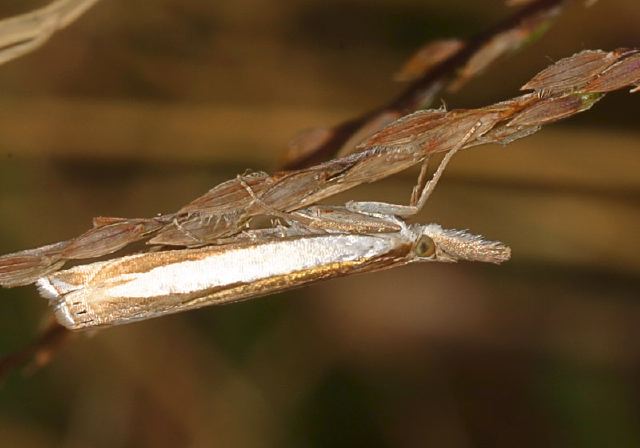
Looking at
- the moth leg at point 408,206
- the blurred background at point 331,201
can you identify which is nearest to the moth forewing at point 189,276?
the moth leg at point 408,206

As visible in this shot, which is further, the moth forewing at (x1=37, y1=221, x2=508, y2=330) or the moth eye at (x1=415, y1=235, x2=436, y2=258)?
the moth eye at (x1=415, y1=235, x2=436, y2=258)

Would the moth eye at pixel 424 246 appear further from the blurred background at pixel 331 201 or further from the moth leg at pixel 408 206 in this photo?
the blurred background at pixel 331 201

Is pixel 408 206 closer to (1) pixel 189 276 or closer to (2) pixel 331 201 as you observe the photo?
(1) pixel 189 276

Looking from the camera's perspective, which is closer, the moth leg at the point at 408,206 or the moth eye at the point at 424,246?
the moth leg at the point at 408,206

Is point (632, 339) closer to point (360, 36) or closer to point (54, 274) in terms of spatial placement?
point (360, 36)

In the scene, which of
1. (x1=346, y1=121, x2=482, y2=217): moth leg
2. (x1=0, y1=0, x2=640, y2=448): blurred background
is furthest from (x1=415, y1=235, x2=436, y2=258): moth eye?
(x1=0, y1=0, x2=640, y2=448): blurred background

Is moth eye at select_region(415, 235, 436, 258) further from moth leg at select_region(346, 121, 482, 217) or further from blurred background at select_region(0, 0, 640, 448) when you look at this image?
blurred background at select_region(0, 0, 640, 448)
